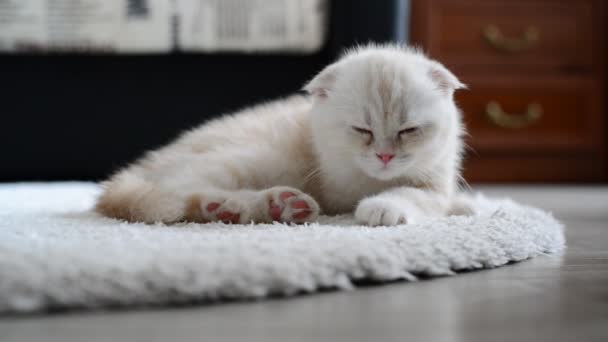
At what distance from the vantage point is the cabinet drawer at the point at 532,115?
3.10 meters

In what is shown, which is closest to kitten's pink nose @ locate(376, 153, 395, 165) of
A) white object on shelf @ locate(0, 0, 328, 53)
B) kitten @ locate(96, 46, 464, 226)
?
kitten @ locate(96, 46, 464, 226)

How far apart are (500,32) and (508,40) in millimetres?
57

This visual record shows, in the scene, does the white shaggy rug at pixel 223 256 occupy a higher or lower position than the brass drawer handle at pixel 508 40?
lower

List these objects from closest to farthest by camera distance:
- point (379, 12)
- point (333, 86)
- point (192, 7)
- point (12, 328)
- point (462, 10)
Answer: point (12, 328), point (333, 86), point (379, 12), point (192, 7), point (462, 10)

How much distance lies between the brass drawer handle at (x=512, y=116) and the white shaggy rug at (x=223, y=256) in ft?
6.41

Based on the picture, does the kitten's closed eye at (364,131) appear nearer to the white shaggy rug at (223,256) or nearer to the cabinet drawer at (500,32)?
the white shaggy rug at (223,256)

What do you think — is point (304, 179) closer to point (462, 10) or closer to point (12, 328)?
point (12, 328)

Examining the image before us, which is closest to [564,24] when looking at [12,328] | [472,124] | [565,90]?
[565,90]

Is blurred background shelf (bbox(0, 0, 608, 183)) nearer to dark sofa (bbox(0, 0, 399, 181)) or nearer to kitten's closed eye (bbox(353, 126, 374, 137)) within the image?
dark sofa (bbox(0, 0, 399, 181))

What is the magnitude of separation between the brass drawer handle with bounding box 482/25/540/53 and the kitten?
1.67 m

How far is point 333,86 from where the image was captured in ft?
4.49

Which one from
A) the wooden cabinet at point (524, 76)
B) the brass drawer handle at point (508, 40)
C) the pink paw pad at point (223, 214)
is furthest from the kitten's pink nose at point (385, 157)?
the brass drawer handle at point (508, 40)

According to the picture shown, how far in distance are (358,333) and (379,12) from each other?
1.78 meters

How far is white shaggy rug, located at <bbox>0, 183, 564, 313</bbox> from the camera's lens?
2.35 ft
